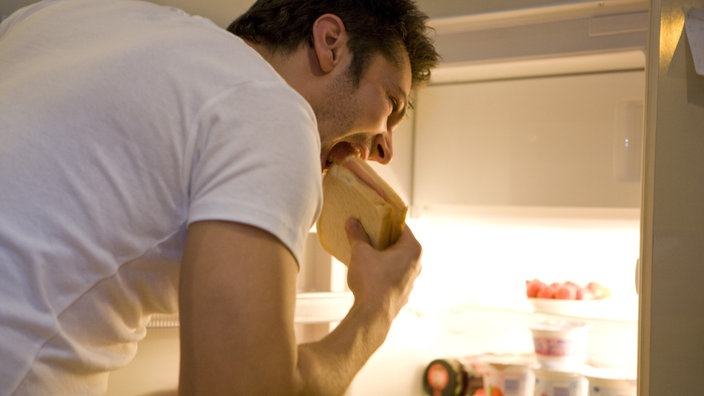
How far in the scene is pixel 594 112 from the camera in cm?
170

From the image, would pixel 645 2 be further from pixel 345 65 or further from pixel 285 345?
pixel 285 345

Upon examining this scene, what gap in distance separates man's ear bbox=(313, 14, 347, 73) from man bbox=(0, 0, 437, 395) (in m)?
0.22

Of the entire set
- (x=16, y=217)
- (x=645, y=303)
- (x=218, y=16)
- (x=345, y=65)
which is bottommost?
(x=645, y=303)

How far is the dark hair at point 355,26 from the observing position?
98 cm

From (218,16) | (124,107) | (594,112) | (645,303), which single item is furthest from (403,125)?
(124,107)

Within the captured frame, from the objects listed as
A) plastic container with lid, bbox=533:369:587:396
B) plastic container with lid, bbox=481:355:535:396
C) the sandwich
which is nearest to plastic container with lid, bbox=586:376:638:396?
plastic container with lid, bbox=533:369:587:396

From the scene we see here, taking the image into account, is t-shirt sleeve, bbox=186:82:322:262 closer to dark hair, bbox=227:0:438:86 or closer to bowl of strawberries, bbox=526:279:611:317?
dark hair, bbox=227:0:438:86

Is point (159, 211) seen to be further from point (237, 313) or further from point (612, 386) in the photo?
point (612, 386)

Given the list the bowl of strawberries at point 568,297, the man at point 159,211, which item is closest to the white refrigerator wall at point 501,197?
the bowl of strawberries at point 568,297

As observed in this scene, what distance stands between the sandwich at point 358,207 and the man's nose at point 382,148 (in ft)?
0.14

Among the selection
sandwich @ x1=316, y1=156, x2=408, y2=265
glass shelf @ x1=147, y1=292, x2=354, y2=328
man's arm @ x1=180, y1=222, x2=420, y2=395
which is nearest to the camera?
man's arm @ x1=180, y1=222, x2=420, y2=395

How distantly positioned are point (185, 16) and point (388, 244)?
36 centimetres

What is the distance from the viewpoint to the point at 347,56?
95 centimetres

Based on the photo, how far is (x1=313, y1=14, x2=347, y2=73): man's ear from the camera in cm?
93
